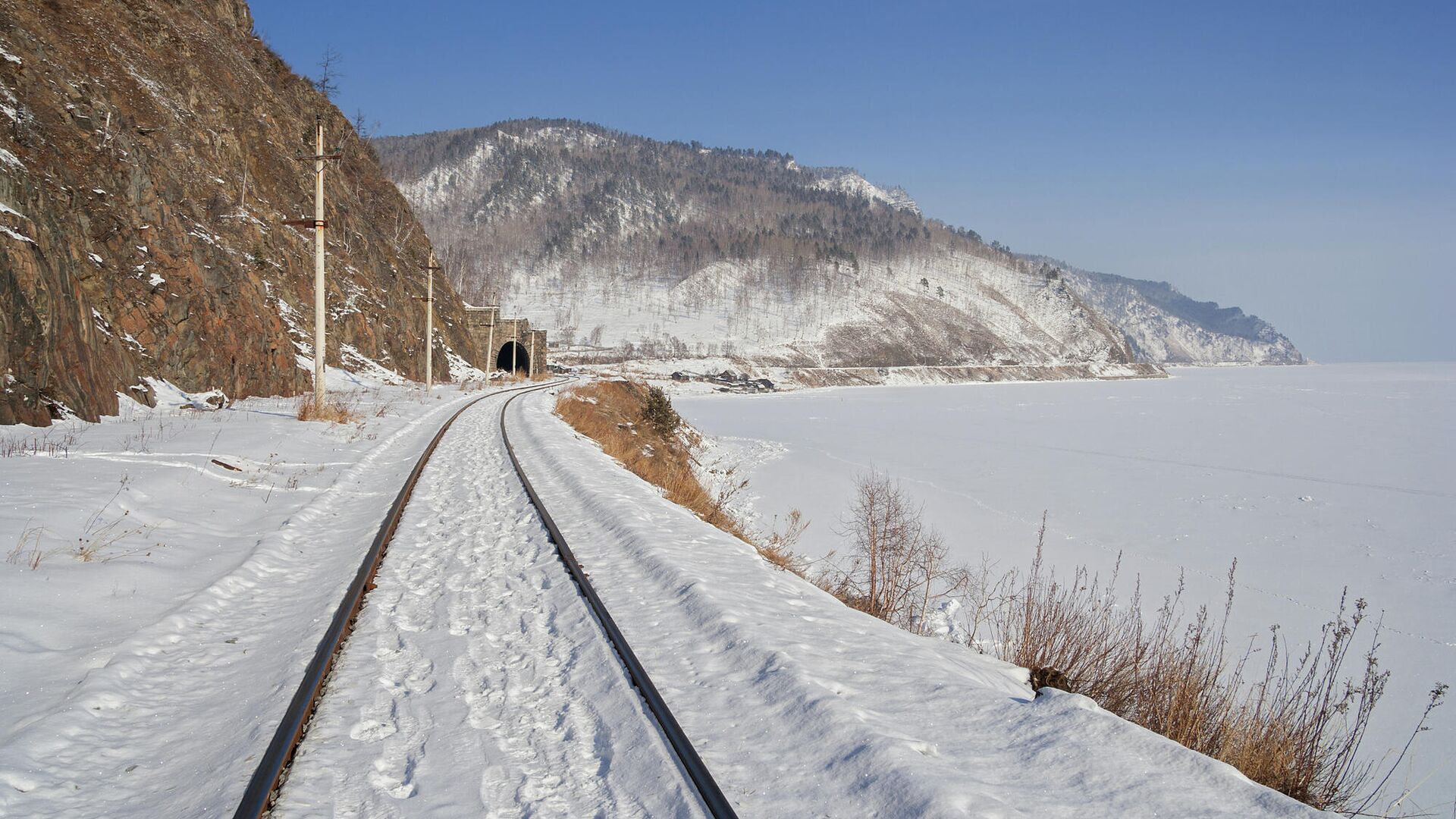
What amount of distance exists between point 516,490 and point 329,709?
748cm

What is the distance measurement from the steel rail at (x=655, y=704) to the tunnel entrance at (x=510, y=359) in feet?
227

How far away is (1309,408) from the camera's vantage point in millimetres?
65812

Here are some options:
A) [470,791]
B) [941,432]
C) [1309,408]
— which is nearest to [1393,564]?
[470,791]

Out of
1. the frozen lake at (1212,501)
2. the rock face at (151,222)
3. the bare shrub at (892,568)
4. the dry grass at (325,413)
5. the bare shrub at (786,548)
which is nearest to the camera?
the bare shrub at (892,568)

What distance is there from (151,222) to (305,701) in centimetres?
2081

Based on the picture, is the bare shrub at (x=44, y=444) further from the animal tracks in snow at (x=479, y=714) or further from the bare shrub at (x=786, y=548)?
the bare shrub at (x=786, y=548)

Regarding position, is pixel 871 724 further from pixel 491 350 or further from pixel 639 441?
pixel 491 350

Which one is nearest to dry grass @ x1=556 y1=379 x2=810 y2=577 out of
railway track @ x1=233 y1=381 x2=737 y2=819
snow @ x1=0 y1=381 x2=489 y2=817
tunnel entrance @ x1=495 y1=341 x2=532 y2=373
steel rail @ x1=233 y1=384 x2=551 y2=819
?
railway track @ x1=233 y1=381 x2=737 y2=819

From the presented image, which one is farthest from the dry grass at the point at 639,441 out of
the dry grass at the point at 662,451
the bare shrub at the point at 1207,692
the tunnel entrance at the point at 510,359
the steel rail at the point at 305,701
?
the tunnel entrance at the point at 510,359

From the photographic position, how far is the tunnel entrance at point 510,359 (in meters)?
74.9

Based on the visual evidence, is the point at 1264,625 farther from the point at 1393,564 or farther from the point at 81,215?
the point at 81,215

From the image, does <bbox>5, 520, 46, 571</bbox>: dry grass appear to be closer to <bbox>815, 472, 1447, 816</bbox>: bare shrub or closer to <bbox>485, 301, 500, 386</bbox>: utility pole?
<bbox>815, 472, 1447, 816</bbox>: bare shrub

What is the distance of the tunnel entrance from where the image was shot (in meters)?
74.9

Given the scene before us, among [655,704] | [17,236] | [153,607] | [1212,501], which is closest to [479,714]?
[655,704]
